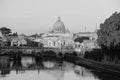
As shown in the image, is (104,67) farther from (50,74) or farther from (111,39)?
(50,74)

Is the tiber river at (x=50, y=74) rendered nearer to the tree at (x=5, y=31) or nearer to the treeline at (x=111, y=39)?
the treeline at (x=111, y=39)

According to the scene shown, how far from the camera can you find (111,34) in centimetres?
3709

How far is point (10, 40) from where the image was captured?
97.4 metres

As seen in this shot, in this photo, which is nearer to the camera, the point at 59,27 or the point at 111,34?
the point at 111,34

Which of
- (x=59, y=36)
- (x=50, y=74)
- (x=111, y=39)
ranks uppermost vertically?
(x=59, y=36)

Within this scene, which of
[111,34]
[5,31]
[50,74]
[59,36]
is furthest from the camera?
[59,36]

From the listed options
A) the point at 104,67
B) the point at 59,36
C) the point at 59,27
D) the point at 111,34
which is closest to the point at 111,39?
the point at 111,34

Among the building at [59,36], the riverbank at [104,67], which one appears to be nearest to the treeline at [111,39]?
the riverbank at [104,67]

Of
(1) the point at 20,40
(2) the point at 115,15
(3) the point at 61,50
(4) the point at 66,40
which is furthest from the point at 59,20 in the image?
(2) the point at 115,15

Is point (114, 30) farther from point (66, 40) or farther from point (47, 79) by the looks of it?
point (66, 40)

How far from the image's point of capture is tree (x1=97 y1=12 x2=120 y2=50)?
35.6 metres

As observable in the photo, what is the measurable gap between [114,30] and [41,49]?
3897 cm

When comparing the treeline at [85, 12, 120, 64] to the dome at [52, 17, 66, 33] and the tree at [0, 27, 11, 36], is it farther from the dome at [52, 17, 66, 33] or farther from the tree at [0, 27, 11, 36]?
the dome at [52, 17, 66, 33]

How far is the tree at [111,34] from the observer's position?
3559 centimetres
